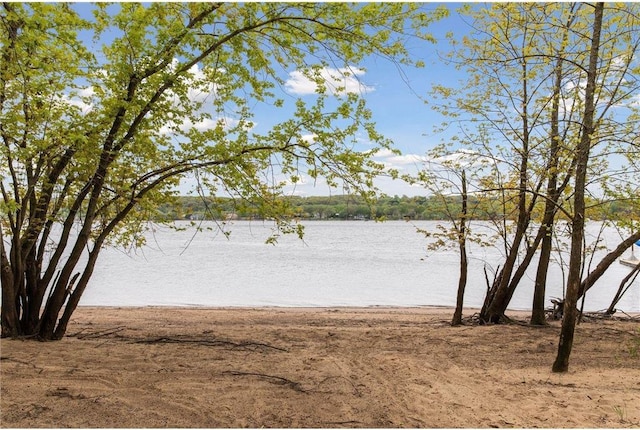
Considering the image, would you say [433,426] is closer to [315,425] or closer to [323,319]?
[315,425]

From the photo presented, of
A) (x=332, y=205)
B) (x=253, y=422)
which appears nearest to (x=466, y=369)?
(x=332, y=205)

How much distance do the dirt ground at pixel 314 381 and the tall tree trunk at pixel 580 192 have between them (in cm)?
57

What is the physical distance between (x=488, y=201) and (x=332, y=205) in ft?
12.2

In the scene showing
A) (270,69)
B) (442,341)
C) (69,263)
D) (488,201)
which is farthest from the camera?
(488,201)

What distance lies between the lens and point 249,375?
551cm

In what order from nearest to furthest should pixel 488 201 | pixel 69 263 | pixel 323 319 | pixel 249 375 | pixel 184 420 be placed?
pixel 184 420 → pixel 249 375 → pixel 69 263 → pixel 488 201 → pixel 323 319

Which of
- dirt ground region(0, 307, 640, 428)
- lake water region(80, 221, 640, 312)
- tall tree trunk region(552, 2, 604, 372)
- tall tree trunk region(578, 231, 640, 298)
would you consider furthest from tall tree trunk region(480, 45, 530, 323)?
tall tree trunk region(552, 2, 604, 372)

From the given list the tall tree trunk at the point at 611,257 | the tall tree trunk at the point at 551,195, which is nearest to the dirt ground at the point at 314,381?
the tall tree trunk at the point at 611,257

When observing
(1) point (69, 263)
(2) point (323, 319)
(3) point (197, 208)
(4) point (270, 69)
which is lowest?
(2) point (323, 319)

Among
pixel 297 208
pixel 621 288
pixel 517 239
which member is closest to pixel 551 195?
pixel 517 239

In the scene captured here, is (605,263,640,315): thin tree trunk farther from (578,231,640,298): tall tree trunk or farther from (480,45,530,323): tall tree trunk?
(480,45,530,323): tall tree trunk

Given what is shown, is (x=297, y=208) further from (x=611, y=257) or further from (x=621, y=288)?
(x=621, y=288)

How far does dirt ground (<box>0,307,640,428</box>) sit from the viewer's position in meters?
4.36

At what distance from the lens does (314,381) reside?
543 centimetres
